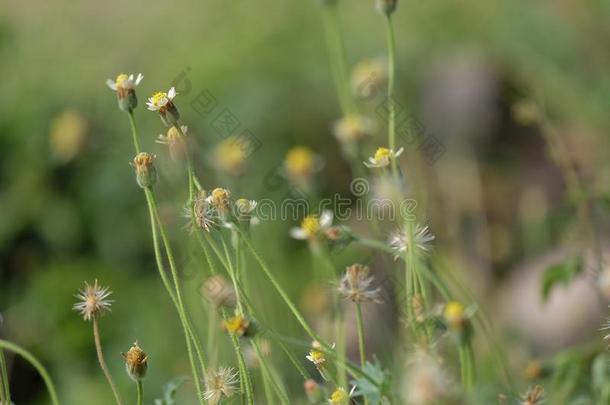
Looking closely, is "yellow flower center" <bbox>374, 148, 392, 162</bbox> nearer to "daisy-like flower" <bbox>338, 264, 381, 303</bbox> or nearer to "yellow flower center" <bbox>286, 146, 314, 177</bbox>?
"daisy-like flower" <bbox>338, 264, 381, 303</bbox>

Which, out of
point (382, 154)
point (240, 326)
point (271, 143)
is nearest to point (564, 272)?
point (382, 154)

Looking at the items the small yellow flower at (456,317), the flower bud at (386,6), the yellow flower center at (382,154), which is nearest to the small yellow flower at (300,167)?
the flower bud at (386,6)

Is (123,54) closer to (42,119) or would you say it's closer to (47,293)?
(42,119)

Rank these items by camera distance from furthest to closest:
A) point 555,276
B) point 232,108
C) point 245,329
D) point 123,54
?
point 123,54 < point 232,108 < point 555,276 < point 245,329

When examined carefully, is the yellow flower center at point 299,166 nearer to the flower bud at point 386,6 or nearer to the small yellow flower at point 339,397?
the flower bud at point 386,6

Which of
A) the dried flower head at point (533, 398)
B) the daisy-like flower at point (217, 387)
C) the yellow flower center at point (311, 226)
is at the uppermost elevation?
the yellow flower center at point (311, 226)

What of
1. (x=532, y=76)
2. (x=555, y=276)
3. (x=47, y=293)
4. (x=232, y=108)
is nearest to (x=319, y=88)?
(x=232, y=108)

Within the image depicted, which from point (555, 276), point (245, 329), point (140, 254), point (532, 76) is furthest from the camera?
point (532, 76)

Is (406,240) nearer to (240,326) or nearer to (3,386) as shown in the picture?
(240,326)
